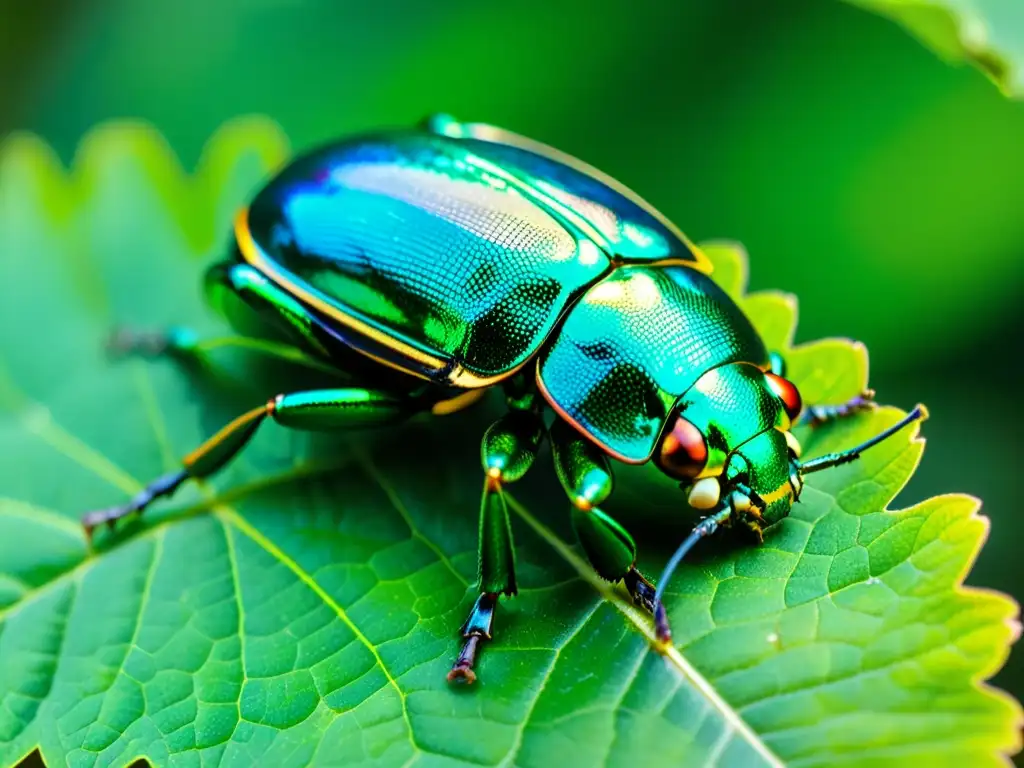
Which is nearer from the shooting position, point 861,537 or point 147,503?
point 861,537

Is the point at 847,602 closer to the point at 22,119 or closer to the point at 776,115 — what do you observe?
the point at 776,115

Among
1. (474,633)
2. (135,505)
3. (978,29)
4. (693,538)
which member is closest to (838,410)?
(693,538)

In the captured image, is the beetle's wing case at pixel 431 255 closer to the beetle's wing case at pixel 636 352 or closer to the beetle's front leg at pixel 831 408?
the beetle's wing case at pixel 636 352

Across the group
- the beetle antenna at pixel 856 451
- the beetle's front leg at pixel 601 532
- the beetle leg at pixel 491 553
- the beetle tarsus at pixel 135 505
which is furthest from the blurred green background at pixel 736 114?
the beetle tarsus at pixel 135 505

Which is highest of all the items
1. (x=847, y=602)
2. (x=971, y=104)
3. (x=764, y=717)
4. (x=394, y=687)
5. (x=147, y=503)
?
(x=971, y=104)

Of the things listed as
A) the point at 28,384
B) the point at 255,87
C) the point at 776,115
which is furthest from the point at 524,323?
the point at 255,87

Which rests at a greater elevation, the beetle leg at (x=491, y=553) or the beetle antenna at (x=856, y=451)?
the beetle antenna at (x=856, y=451)
